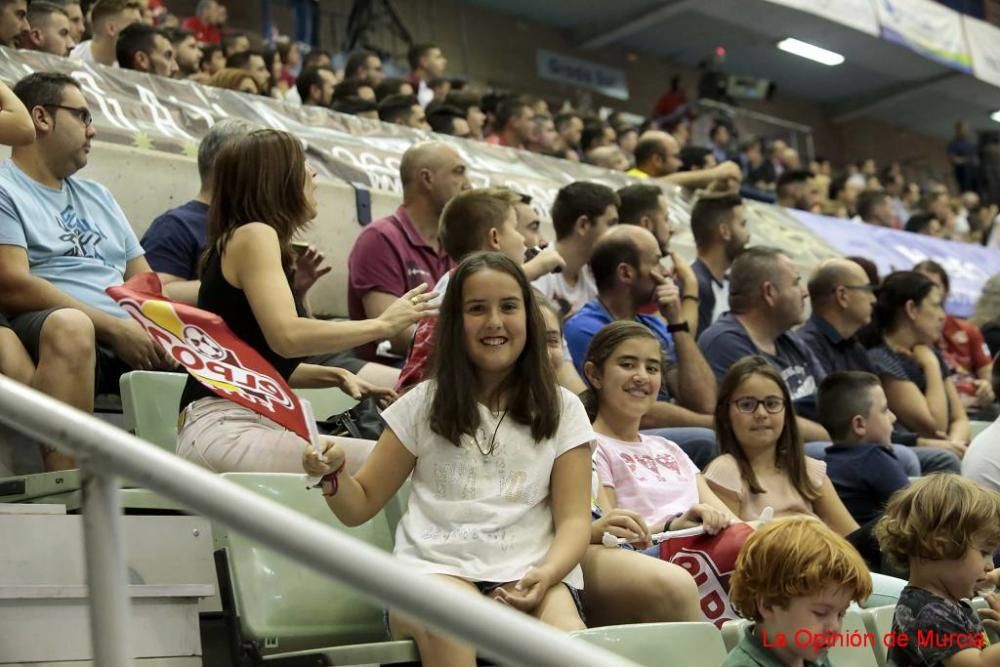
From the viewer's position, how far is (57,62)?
5039 millimetres

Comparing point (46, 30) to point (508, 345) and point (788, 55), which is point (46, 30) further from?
point (788, 55)

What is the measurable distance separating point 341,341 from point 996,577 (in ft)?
4.69

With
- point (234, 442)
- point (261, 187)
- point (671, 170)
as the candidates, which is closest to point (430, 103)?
point (671, 170)

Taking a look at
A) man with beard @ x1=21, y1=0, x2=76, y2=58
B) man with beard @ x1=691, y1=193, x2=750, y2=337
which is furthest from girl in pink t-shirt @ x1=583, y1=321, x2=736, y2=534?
man with beard @ x1=21, y1=0, x2=76, y2=58

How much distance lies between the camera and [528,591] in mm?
2525

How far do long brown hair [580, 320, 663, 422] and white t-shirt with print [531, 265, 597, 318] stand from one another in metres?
1.30

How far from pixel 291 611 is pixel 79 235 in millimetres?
1565

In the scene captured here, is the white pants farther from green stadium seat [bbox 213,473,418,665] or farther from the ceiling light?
the ceiling light

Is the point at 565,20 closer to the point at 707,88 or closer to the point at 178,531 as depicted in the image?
the point at 707,88

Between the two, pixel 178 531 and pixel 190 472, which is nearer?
pixel 190 472

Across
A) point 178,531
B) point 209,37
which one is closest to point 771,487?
point 178,531

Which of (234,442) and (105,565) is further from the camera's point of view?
(234,442)

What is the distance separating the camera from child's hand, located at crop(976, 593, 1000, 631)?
265cm

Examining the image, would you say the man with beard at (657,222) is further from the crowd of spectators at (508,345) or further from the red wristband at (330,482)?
the red wristband at (330,482)
